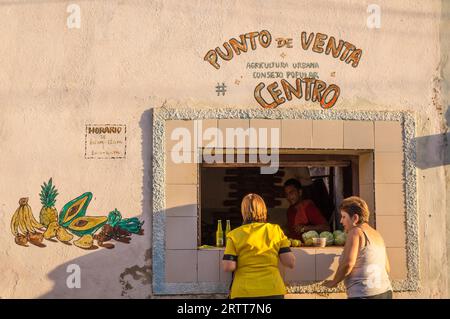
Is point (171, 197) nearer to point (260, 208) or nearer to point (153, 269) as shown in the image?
point (153, 269)

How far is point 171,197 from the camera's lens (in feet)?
21.0

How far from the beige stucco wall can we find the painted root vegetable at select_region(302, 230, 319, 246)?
106cm

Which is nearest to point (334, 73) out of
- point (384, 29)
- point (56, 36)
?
point (384, 29)

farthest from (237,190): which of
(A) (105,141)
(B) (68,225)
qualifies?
(B) (68,225)

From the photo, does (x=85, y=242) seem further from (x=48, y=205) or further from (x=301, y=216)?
(x=301, y=216)

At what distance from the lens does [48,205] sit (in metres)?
6.37

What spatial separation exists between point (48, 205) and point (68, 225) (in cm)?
27

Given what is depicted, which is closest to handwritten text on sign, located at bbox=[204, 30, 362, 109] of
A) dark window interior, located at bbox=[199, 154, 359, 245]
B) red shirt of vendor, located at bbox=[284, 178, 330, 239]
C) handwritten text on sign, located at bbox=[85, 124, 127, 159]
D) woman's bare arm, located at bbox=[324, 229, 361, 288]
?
handwritten text on sign, located at bbox=[85, 124, 127, 159]

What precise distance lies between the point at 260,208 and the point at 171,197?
3.60 feet

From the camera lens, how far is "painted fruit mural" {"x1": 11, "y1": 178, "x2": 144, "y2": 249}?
6.35 metres

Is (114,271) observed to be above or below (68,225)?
below

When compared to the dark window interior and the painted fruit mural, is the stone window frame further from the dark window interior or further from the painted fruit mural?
the dark window interior

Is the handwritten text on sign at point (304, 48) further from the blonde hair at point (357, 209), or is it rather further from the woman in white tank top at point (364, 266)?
the woman in white tank top at point (364, 266)
